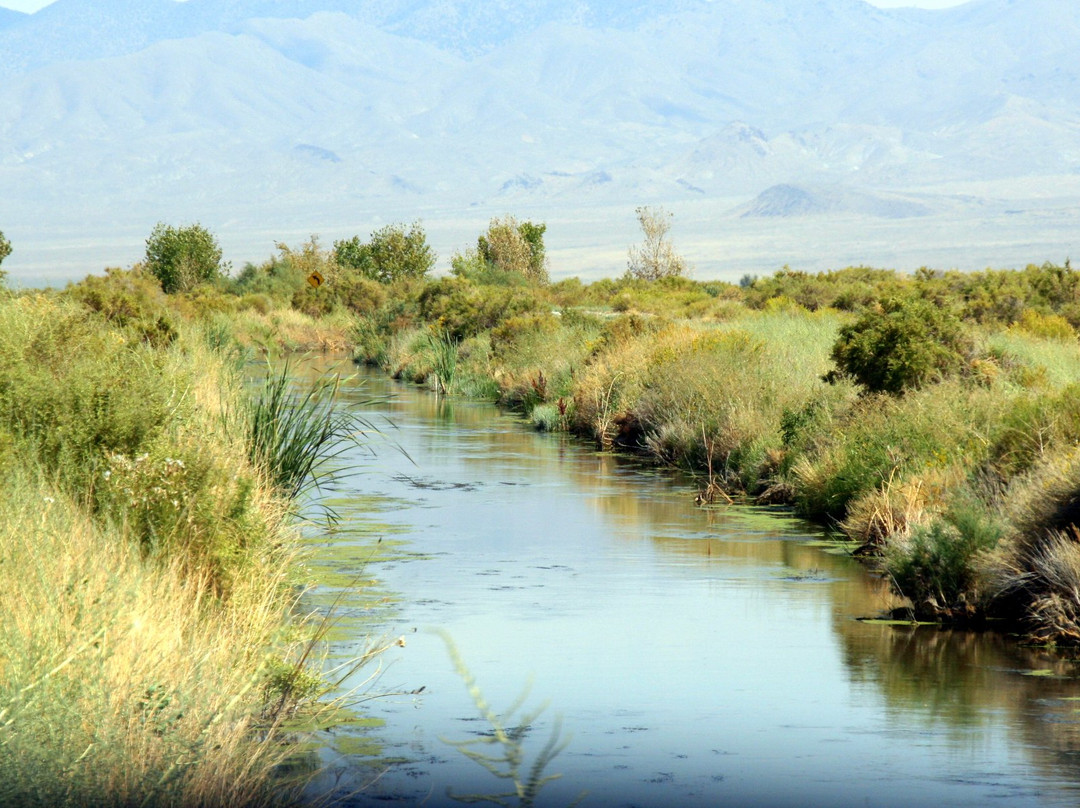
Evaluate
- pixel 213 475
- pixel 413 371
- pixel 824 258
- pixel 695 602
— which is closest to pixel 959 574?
pixel 695 602

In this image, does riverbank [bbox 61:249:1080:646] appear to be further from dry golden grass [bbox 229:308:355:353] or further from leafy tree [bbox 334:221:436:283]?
leafy tree [bbox 334:221:436:283]

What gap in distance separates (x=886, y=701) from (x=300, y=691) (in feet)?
15.3

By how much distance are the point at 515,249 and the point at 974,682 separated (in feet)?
229

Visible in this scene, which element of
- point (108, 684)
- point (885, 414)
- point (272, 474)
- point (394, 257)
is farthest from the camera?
point (394, 257)

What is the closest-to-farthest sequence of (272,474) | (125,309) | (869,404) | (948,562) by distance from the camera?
(948,562) → (272,474) → (869,404) → (125,309)

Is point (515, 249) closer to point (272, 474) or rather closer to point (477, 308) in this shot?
point (477, 308)

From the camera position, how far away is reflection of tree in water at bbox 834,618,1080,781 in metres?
11.2

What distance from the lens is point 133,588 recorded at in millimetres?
9273

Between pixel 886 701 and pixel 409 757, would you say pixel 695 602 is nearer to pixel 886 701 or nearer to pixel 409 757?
pixel 886 701

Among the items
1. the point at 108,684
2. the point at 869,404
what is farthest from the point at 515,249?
the point at 108,684

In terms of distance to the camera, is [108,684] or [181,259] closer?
[108,684]

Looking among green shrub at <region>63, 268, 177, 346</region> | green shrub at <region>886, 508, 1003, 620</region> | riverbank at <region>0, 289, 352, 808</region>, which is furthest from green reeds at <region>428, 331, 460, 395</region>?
green shrub at <region>886, 508, 1003, 620</region>

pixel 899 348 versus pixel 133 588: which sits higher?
pixel 899 348

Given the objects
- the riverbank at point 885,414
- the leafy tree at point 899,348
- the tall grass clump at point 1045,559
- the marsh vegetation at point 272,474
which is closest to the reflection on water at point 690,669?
the tall grass clump at point 1045,559
